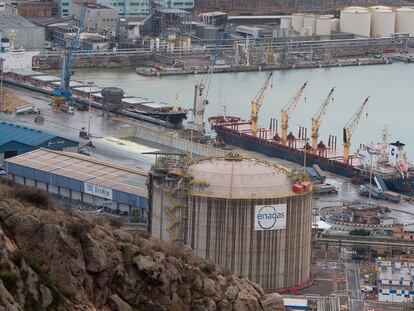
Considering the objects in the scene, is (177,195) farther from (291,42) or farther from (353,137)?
(291,42)

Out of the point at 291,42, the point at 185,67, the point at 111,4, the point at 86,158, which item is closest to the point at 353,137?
the point at 86,158

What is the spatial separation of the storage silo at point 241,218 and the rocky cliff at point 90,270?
8.18 m

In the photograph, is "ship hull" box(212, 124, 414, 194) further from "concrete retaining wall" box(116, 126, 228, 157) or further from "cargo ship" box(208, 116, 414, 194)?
"concrete retaining wall" box(116, 126, 228, 157)

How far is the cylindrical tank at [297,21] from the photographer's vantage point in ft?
137

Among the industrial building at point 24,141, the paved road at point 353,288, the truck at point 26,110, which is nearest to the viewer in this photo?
the paved road at point 353,288

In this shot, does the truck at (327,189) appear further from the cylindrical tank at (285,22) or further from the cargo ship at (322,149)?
the cylindrical tank at (285,22)

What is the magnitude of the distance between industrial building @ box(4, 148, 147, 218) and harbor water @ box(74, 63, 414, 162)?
6.83 m

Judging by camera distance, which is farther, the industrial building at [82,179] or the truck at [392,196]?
the truck at [392,196]

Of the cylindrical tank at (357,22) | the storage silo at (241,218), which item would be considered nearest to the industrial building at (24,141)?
the storage silo at (241,218)

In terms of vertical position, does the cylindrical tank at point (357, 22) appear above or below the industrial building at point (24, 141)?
above

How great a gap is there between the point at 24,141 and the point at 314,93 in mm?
10460

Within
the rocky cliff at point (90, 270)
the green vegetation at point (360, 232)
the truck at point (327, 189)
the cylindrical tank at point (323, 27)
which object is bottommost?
the truck at point (327, 189)

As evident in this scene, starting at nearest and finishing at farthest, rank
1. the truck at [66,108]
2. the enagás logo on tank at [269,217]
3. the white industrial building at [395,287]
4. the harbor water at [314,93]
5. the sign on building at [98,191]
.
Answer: the enagás logo on tank at [269,217], the white industrial building at [395,287], the sign on building at [98,191], the harbor water at [314,93], the truck at [66,108]

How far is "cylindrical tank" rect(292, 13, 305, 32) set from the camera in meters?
41.8
